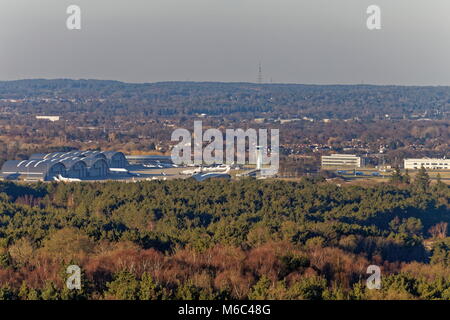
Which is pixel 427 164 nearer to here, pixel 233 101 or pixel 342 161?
pixel 342 161

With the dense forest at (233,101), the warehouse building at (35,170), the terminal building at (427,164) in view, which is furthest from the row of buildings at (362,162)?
the dense forest at (233,101)

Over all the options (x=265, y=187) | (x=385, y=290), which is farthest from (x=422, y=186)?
(x=385, y=290)

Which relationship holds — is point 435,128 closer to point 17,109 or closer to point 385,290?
point 17,109

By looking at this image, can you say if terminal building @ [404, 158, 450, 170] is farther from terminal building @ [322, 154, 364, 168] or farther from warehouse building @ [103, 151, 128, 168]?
warehouse building @ [103, 151, 128, 168]

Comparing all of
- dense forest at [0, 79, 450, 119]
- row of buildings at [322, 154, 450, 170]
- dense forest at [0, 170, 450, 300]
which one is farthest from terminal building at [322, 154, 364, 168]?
dense forest at [0, 79, 450, 119]

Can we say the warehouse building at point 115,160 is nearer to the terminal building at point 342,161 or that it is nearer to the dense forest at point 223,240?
the terminal building at point 342,161

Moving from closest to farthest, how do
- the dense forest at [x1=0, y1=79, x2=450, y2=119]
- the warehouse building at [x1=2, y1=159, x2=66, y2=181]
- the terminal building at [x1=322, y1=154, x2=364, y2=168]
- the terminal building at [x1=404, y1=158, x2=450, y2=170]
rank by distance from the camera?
the warehouse building at [x1=2, y1=159, x2=66, y2=181] < the terminal building at [x1=404, y1=158, x2=450, y2=170] < the terminal building at [x1=322, y1=154, x2=364, y2=168] < the dense forest at [x1=0, y1=79, x2=450, y2=119]

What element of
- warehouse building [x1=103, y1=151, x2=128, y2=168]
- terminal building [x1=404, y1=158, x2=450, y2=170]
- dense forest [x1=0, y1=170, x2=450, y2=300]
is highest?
dense forest [x1=0, y1=170, x2=450, y2=300]
